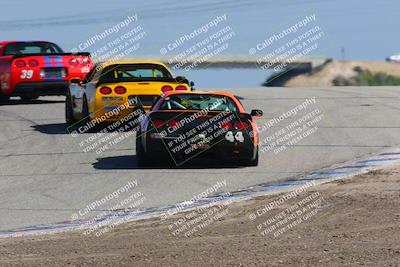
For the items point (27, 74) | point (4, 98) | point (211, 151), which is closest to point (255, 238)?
point (211, 151)

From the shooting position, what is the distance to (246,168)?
13.4 metres

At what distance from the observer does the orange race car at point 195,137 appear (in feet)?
43.4

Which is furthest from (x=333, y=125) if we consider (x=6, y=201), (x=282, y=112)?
(x=6, y=201)

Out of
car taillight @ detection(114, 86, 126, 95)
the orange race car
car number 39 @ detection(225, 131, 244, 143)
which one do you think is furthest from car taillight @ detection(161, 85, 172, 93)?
car number 39 @ detection(225, 131, 244, 143)

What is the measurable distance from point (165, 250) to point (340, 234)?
1341mm

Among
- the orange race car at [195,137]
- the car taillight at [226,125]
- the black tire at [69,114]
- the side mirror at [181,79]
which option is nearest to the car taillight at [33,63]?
the black tire at [69,114]

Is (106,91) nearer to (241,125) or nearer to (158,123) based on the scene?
(158,123)

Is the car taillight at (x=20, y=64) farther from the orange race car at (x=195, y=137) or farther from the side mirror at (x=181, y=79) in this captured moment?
the orange race car at (x=195, y=137)

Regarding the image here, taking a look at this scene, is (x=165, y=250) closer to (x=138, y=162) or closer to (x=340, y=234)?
(x=340, y=234)

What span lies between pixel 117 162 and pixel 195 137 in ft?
4.74

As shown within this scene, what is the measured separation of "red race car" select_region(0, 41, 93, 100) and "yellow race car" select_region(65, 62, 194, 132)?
3.13 metres

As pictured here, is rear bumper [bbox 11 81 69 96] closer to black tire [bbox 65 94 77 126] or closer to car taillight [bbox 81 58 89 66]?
car taillight [bbox 81 58 89 66]

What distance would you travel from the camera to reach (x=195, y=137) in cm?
1329

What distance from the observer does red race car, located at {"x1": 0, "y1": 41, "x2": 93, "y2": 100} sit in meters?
21.0
